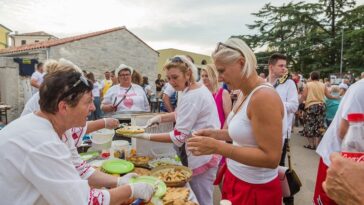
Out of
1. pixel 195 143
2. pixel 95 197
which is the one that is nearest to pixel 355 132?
pixel 195 143

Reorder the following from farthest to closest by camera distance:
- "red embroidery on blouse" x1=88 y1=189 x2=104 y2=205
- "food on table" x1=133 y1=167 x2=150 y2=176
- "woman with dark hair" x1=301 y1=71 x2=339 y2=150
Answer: "woman with dark hair" x1=301 y1=71 x2=339 y2=150
"food on table" x1=133 y1=167 x2=150 y2=176
"red embroidery on blouse" x1=88 y1=189 x2=104 y2=205

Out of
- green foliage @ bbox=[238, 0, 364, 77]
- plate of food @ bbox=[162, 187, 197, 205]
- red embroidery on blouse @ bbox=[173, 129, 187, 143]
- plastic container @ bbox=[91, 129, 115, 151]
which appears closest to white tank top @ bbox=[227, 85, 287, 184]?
plate of food @ bbox=[162, 187, 197, 205]

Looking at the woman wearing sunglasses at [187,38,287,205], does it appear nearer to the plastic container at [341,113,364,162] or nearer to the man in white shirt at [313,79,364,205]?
the man in white shirt at [313,79,364,205]

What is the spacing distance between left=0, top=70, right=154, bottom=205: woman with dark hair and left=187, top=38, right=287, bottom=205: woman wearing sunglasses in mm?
740

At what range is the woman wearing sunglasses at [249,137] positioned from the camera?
5.25 feet

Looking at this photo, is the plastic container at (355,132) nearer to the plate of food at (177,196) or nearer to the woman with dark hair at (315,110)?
the plate of food at (177,196)

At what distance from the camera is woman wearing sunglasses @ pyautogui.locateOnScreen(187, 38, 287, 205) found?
1.60 m

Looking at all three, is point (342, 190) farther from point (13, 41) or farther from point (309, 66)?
point (13, 41)

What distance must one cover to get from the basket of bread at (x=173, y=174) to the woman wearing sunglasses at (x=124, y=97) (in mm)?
2240

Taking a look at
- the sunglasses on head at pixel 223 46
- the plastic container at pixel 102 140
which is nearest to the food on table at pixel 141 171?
the plastic container at pixel 102 140

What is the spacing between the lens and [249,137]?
1.73 meters

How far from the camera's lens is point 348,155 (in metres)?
0.89

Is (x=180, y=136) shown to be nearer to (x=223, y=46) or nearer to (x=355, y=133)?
(x=223, y=46)

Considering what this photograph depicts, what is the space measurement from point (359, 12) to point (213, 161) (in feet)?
100
